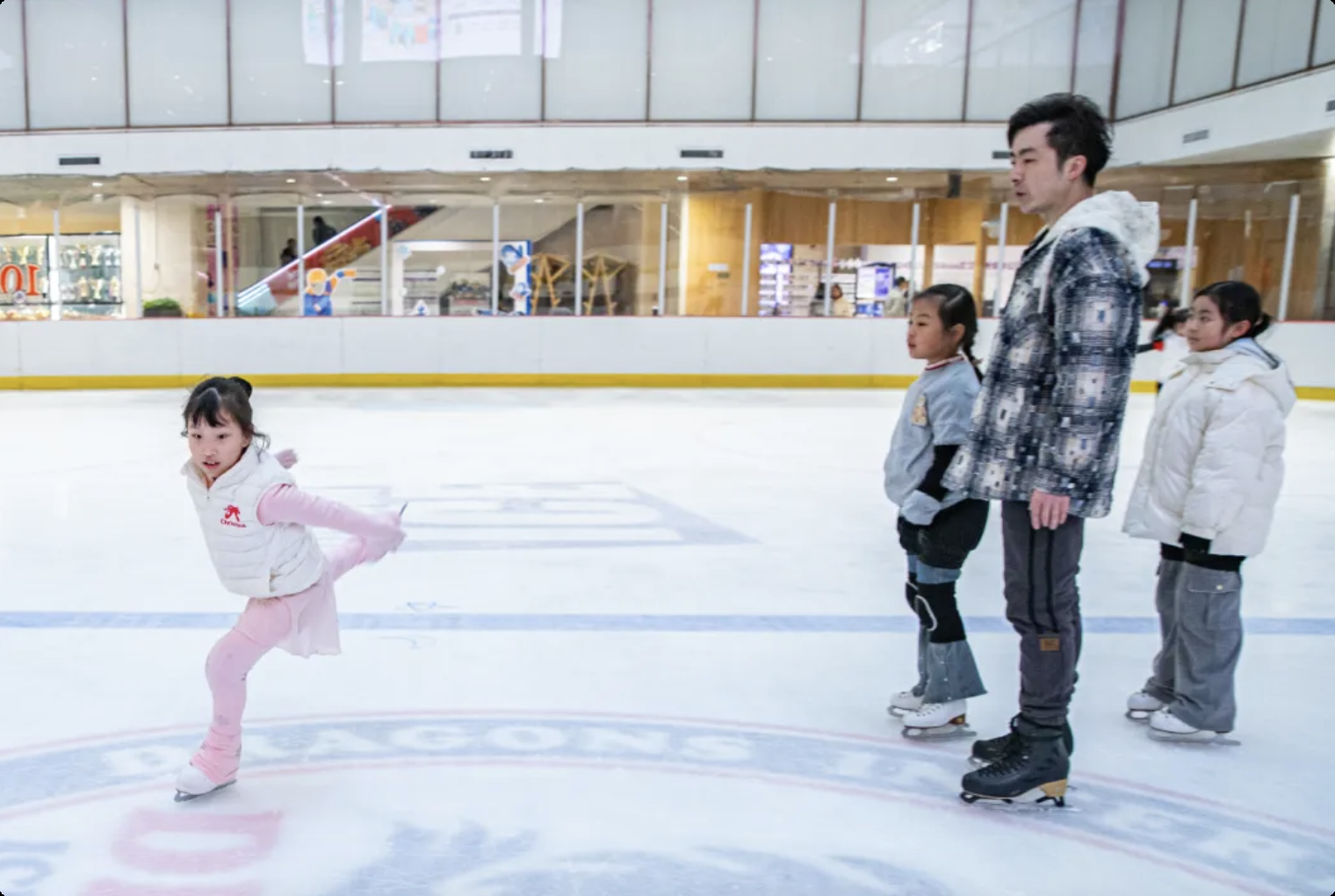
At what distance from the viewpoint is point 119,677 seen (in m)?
2.77

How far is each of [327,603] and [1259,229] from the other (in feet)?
45.9

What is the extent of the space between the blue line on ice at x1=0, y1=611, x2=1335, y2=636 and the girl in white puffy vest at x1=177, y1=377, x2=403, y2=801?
113 cm

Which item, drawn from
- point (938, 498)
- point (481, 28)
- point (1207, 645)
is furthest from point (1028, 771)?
point (481, 28)

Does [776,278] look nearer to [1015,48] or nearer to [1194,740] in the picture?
[1015,48]

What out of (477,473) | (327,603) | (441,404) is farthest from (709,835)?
(441,404)

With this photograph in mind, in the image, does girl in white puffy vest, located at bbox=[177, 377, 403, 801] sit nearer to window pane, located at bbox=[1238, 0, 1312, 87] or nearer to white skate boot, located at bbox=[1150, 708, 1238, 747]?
white skate boot, located at bbox=[1150, 708, 1238, 747]

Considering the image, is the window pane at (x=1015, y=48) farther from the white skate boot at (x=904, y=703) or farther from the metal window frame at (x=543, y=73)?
the white skate boot at (x=904, y=703)

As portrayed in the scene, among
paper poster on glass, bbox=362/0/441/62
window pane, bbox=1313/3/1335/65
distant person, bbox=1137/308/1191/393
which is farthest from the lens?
paper poster on glass, bbox=362/0/441/62

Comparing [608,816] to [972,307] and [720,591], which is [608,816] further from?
[720,591]

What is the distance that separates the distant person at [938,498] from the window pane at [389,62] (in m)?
12.6

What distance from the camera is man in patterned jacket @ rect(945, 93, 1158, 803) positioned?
1834 mm

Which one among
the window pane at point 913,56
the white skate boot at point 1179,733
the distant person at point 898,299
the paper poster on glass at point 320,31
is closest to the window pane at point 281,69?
the paper poster on glass at point 320,31

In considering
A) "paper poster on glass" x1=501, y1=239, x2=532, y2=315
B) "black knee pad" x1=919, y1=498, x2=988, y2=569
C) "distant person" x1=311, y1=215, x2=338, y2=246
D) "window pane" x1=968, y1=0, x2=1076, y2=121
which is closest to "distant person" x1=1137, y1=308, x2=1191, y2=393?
"black knee pad" x1=919, y1=498, x2=988, y2=569

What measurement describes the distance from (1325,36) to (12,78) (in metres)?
15.8
